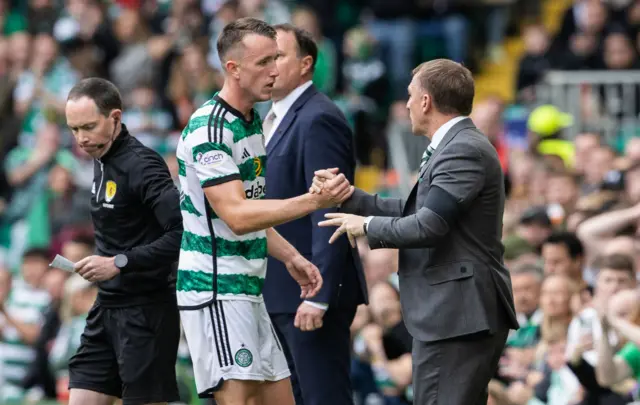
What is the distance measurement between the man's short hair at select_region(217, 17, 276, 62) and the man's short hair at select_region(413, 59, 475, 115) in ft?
2.61

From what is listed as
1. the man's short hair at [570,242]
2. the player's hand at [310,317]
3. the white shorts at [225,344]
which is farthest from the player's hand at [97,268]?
the man's short hair at [570,242]

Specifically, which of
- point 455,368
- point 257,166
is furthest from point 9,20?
point 455,368

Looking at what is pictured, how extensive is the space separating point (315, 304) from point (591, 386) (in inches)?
88.2

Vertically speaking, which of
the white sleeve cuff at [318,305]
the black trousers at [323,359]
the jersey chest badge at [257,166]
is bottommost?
the black trousers at [323,359]

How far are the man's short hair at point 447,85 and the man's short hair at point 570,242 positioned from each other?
342cm

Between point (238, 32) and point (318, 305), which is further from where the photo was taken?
point (318, 305)

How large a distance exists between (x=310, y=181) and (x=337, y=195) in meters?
0.91

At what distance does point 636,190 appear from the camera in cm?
1068

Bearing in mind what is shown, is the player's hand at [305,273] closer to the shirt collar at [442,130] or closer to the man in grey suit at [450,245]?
the man in grey suit at [450,245]

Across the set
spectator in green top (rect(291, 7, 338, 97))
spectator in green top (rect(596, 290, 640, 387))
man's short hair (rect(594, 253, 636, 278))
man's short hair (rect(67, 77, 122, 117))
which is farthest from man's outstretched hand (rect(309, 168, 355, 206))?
spectator in green top (rect(291, 7, 338, 97))

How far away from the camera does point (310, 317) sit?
751 cm

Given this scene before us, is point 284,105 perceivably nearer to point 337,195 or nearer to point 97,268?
point 337,195

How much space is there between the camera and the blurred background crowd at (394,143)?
9.48m

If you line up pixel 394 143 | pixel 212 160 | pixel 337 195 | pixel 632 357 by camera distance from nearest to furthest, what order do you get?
1. pixel 212 160
2. pixel 337 195
3. pixel 632 357
4. pixel 394 143
